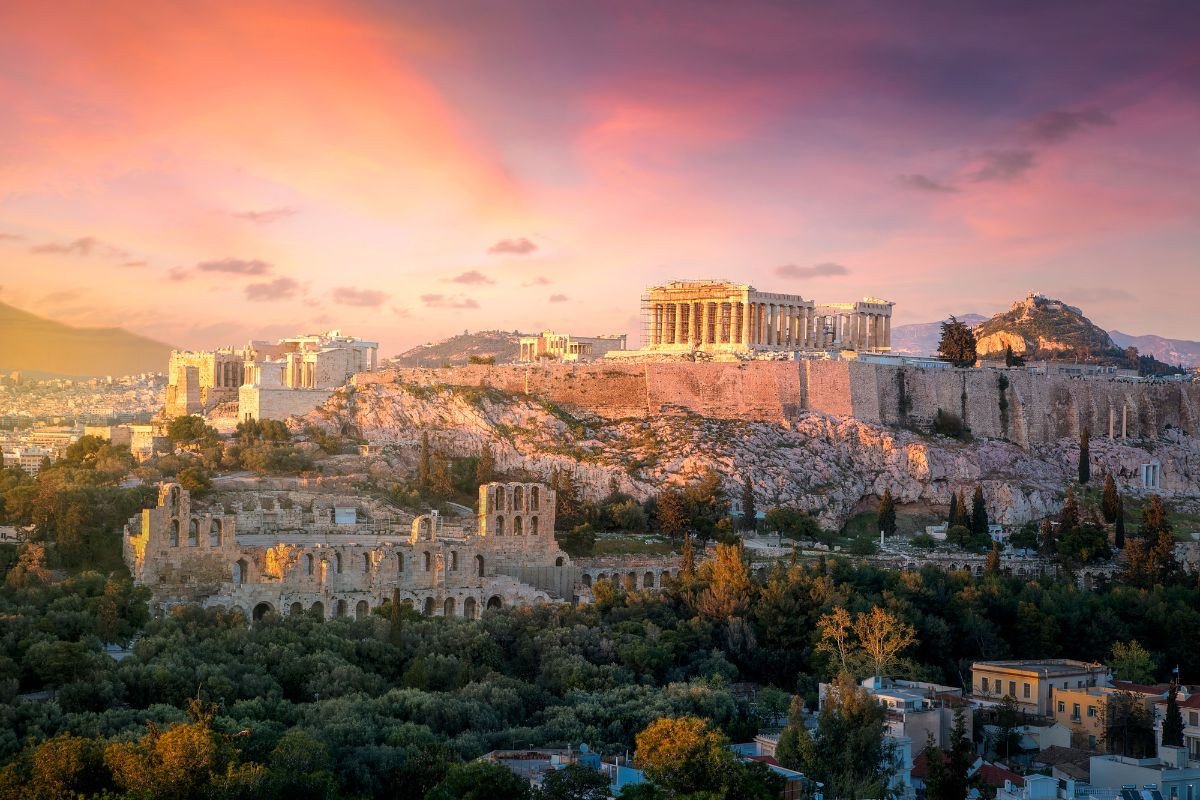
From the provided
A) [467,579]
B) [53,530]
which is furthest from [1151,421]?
[53,530]

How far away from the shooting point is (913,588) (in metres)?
46.9

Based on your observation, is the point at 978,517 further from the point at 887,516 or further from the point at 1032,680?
the point at 1032,680

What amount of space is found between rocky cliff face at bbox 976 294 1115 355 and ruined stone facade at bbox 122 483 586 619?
69.3 m

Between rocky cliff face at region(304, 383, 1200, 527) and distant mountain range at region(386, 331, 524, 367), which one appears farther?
distant mountain range at region(386, 331, 524, 367)

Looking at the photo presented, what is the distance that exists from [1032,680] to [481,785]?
18854mm

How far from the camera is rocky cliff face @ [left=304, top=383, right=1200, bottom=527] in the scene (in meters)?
58.0

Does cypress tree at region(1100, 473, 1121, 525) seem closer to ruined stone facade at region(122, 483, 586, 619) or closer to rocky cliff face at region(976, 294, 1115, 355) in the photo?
ruined stone facade at region(122, 483, 586, 619)

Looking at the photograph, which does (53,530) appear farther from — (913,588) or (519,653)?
(913,588)

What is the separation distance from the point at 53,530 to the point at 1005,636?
1118 inches

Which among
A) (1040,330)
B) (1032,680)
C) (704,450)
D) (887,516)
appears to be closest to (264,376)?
(704,450)

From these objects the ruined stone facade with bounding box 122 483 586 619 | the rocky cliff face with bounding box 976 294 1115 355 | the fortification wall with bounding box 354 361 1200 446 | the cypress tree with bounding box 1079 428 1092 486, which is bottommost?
→ the ruined stone facade with bounding box 122 483 586 619

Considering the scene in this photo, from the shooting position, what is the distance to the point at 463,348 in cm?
12412

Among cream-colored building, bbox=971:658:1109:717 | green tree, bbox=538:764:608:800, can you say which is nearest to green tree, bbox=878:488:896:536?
cream-colored building, bbox=971:658:1109:717

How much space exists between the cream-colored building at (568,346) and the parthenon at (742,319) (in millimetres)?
5544
